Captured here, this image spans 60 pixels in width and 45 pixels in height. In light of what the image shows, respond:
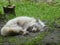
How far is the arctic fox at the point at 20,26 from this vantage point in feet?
20.1

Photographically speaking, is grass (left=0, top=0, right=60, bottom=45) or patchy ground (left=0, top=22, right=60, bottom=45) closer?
patchy ground (left=0, top=22, right=60, bottom=45)

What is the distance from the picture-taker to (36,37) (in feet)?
19.1

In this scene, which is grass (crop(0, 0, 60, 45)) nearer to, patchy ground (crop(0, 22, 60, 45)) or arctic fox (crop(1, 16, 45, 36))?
arctic fox (crop(1, 16, 45, 36))

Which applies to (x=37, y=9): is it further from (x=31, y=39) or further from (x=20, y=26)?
(x=31, y=39)

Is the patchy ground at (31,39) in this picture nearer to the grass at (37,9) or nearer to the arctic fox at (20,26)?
the arctic fox at (20,26)

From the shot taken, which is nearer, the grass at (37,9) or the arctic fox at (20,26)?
the arctic fox at (20,26)

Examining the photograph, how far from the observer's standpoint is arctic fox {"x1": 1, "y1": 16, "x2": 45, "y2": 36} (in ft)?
20.1

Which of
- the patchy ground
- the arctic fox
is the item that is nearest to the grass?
the arctic fox

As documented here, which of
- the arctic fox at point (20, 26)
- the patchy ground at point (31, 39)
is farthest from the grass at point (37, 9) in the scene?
the patchy ground at point (31, 39)

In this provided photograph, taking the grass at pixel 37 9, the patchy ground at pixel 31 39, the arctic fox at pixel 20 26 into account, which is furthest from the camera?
the grass at pixel 37 9

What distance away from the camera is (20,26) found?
257 inches

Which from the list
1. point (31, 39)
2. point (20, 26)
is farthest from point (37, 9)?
point (31, 39)

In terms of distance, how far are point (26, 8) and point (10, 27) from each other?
16.9 ft

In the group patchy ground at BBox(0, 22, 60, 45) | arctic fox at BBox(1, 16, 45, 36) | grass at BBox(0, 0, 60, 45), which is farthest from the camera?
grass at BBox(0, 0, 60, 45)
